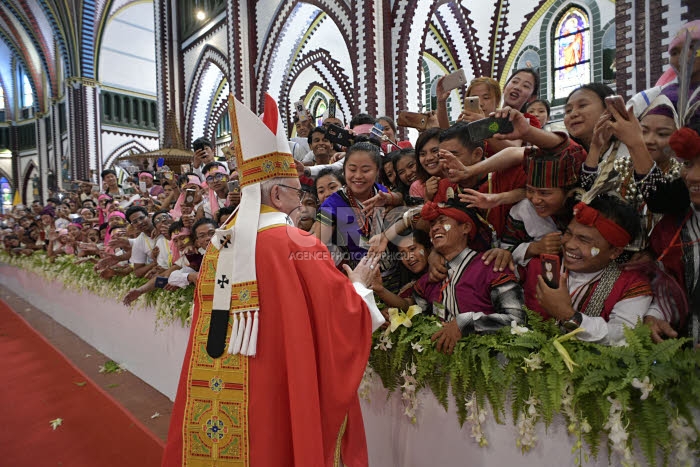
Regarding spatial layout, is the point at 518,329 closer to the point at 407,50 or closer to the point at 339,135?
the point at 339,135

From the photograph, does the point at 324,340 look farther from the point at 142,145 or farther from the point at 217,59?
the point at 142,145

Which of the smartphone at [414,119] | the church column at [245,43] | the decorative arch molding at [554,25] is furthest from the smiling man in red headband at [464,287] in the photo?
the decorative arch molding at [554,25]

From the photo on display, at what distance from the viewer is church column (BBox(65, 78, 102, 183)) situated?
20.0 metres

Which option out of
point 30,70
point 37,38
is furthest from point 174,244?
point 30,70

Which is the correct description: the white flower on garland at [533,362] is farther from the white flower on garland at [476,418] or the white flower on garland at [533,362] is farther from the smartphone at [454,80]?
the smartphone at [454,80]

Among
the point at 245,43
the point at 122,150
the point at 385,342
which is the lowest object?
the point at 385,342

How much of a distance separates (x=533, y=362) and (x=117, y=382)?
4.35m

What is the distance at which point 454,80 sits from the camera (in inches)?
107

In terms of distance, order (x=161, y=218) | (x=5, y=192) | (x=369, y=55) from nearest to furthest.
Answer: (x=161, y=218) < (x=369, y=55) < (x=5, y=192)

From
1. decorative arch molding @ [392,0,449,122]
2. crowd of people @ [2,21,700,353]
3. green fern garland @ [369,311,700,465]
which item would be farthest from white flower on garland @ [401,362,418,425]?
decorative arch molding @ [392,0,449,122]

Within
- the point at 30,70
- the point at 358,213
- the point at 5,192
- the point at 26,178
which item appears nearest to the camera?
the point at 358,213

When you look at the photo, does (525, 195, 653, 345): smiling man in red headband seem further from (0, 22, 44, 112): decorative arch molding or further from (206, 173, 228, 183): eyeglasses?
(0, 22, 44, 112): decorative arch molding

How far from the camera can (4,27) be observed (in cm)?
2445

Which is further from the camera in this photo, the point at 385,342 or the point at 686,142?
the point at 385,342
